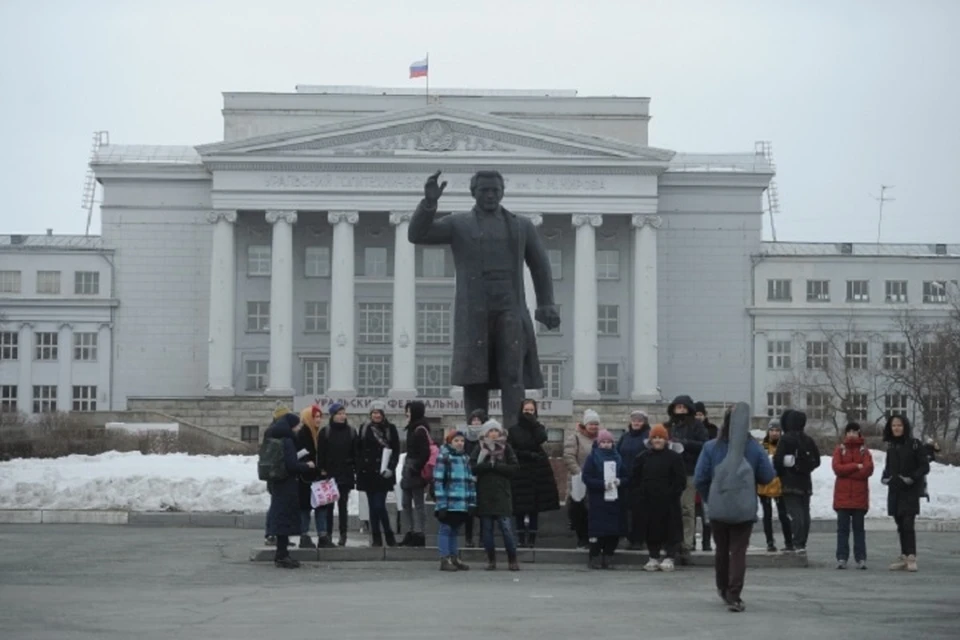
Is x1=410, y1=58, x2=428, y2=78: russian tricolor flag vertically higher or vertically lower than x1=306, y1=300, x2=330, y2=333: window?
higher

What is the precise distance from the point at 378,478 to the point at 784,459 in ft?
18.4

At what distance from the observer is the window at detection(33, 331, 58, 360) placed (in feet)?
314

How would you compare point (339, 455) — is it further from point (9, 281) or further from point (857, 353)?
point (857, 353)

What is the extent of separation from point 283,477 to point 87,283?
73.4 m

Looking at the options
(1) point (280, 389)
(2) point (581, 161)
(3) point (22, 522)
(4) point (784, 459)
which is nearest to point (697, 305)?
(2) point (581, 161)

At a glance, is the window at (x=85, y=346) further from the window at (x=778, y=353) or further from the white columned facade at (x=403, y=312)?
the window at (x=778, y=353)

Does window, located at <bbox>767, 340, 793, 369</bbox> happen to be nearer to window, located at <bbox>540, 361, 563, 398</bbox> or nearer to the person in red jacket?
window, located at <bbox>540, 361, 563, 398</bbox>

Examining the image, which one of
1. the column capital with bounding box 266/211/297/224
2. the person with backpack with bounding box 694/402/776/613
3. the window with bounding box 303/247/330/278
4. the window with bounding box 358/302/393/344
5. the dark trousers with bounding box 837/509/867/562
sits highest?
the column capital with bounding box 266/211/297/224

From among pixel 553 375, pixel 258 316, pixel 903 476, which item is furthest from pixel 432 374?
pixel 903 476

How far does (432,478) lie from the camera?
2566 centimetres

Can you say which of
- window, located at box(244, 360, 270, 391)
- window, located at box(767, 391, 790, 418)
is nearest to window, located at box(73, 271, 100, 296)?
window, located at box(244, 360, 270, 391)

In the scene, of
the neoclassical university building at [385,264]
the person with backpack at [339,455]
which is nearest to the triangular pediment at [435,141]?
the neoclassical university building at [385,264]

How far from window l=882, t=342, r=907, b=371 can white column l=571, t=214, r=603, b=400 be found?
14436mm

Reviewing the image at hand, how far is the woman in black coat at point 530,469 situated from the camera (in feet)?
80.6
